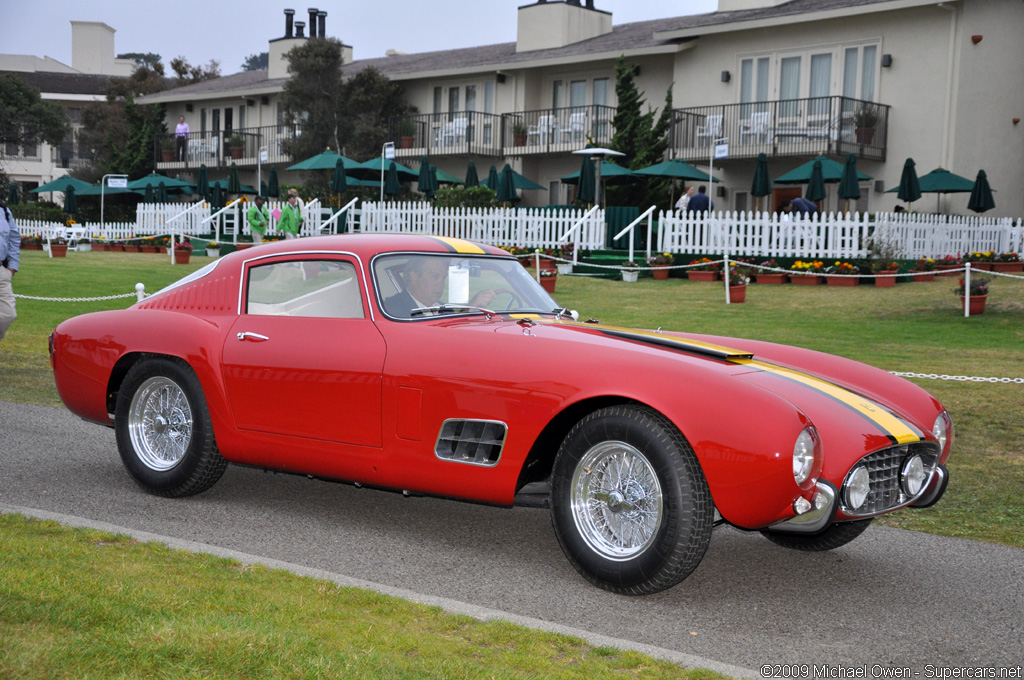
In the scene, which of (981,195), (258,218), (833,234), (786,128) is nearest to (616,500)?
(833,234)

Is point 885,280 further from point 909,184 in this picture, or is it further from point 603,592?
point 603,592

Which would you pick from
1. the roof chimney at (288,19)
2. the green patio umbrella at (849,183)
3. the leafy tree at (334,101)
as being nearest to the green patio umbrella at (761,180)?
the green patio umbrella at (849,183)

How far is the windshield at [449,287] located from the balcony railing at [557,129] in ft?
89.6

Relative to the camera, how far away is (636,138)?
32250 mm

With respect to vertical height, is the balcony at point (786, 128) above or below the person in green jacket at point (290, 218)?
above

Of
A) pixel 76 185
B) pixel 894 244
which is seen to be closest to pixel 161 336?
pixel 894 244

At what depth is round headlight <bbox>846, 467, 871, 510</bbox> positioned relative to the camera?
14.0ft

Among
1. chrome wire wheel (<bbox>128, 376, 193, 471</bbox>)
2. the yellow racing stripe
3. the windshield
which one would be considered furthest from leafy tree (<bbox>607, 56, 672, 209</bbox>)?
the yellow racing stripe

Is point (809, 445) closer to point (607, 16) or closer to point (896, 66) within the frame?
point (896, 66)

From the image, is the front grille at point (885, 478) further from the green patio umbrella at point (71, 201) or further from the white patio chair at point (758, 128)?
the green patio umbrella at point (71, 201)

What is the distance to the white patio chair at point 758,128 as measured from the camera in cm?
2918

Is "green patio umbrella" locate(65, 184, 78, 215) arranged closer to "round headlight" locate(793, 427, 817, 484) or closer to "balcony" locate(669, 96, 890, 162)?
"balcony" locate(669, 96, 890, 162)

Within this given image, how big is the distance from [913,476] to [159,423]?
13.3ft

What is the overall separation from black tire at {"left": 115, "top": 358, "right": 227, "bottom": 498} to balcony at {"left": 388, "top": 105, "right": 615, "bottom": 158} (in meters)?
28.0
